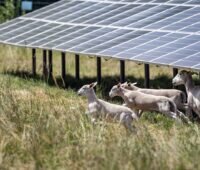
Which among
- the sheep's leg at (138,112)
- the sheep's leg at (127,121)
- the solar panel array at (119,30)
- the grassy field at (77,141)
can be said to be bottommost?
the sheep's leg at (138,112)

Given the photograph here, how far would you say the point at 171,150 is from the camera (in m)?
8.07

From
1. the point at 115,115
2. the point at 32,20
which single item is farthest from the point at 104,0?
the point at 115,115

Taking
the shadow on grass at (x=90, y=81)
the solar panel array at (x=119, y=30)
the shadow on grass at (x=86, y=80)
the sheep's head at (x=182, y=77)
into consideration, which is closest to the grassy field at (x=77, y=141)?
the sheep's head at (x=182, y=77)

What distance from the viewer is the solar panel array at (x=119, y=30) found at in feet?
44.1

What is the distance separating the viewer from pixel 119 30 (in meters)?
16.1

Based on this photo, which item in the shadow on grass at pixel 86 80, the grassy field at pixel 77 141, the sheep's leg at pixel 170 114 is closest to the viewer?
the grassy field at pixel 77 141

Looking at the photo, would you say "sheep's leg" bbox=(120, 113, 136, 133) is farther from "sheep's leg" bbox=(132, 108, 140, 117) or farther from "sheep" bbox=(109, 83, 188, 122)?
"sheep's leg" bbox=(132, 108, 140, 117)

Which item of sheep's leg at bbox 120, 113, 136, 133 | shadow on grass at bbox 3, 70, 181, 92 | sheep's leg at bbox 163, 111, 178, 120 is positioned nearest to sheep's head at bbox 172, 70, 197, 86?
sheep's leg at bbox 163, 111, 178, 120

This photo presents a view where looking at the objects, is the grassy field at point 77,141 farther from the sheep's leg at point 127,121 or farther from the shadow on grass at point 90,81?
the shadow on grass at point 90,81

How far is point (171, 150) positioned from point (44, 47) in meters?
9.04

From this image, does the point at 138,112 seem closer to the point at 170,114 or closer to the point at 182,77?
the point at 170,114

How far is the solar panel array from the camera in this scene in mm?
13438

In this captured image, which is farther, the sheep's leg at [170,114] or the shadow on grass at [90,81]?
the shadow on grass at [90,81]

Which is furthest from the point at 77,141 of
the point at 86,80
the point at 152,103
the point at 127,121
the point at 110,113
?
the point at 86,80
